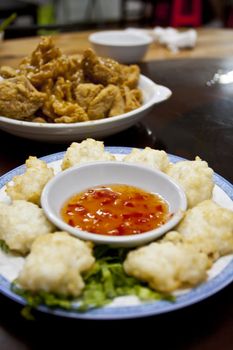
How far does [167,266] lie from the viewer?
1.15 metres

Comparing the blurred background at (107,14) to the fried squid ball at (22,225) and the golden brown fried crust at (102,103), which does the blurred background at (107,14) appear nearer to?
the golden brown fried crust at (102,103)

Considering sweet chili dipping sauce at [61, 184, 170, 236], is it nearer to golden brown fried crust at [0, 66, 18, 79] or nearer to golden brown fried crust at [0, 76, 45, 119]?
golden brown fried crust at [0, 76, 45, 119]

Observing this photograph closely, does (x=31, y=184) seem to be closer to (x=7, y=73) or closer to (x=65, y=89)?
(x=65, y=89)

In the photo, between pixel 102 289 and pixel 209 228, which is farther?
pixel 209 228

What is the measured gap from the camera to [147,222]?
55.6 inches

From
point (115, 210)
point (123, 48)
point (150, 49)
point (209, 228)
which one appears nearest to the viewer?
point (209, 228)

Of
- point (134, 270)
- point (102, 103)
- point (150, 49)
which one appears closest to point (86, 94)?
point (102, 103)

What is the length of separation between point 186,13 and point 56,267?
4.41 metres

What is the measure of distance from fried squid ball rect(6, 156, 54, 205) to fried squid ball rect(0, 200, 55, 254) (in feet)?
0.28

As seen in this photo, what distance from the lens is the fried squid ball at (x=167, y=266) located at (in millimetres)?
1137

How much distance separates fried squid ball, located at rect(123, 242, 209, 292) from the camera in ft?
3.73

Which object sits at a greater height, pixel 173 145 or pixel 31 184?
pixel 31 184

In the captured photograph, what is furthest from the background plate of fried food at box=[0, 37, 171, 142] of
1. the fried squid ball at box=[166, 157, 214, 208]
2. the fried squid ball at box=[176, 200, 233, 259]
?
the fried squid ball at box=[176, 200, 233, 259]

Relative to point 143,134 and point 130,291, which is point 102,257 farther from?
point 143,134
